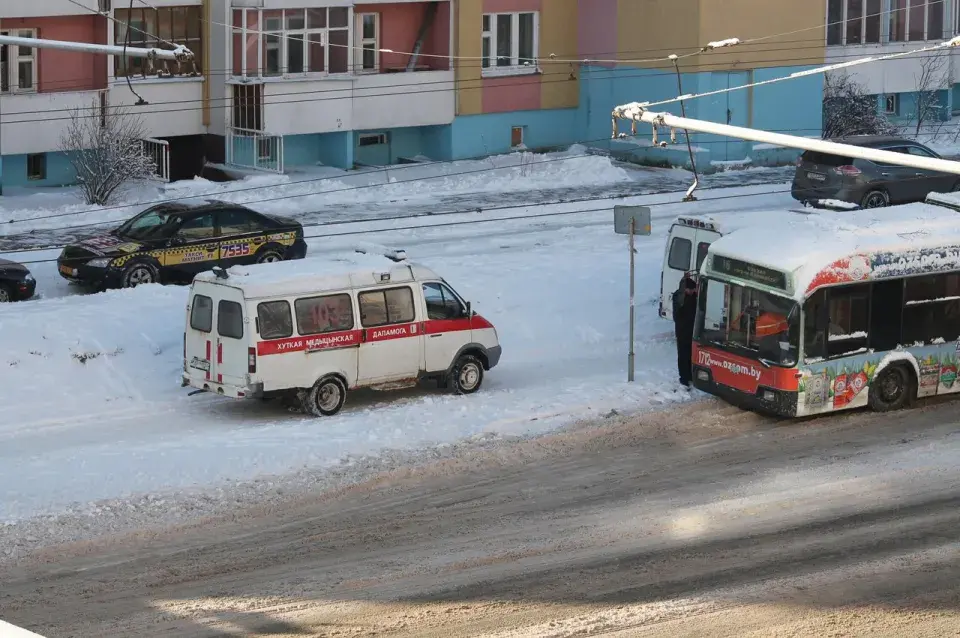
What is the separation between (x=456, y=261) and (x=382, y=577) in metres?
14.7

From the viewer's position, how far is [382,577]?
1505cm

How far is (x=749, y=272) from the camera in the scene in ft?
68.5

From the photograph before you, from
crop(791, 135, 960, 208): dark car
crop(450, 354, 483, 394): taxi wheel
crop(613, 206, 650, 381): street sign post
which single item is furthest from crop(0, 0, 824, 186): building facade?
crop(613, 206, 650, 381): street sign post

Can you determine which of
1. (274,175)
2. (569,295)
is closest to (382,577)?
(569,295)

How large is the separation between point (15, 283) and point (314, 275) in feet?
25.2

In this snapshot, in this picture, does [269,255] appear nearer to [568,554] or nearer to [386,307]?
[386,307]

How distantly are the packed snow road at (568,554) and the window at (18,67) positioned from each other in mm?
22709

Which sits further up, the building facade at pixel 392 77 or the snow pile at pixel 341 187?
the building facade at pixel 392 77

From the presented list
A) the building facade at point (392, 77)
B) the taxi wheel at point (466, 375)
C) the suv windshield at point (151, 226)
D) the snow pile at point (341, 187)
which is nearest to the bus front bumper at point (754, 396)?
the taxi wheel at point (466, 375)

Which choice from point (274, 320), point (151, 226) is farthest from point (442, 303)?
point (151, 226)

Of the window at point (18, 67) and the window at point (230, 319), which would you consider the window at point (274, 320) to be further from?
the window at point (18, 67)

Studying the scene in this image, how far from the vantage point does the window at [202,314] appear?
20.8m

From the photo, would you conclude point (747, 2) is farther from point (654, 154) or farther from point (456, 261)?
point (456, 261)

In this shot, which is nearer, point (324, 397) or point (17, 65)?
point (324, 397)
